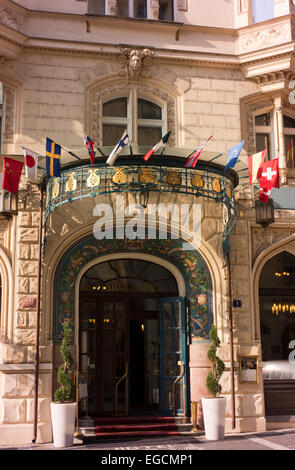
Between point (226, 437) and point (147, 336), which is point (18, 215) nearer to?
point (147, 336)

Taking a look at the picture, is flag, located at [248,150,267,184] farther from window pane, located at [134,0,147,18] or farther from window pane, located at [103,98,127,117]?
window pane, located at [134,0,147,18]

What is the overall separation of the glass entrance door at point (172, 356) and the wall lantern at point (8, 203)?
3971 millimetres

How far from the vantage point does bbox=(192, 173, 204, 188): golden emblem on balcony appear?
39.2 ft

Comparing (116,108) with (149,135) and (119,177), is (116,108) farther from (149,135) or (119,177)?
(119,177)

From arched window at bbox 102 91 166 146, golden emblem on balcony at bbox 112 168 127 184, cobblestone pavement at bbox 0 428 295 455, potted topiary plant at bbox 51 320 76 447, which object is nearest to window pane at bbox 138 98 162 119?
arched window at bbox 102 91 166 146

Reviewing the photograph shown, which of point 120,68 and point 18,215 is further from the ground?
point 120,68

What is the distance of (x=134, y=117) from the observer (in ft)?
45.8

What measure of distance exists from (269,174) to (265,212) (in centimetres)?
111

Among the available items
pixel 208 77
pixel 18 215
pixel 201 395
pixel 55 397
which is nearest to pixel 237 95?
pixel 208 77

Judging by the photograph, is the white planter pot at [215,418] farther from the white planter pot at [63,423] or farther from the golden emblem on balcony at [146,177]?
the golden emblem on balcony at [146,177]

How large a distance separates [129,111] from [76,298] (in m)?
4.58

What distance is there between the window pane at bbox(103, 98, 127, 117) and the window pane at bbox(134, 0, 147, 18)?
7.32 feet

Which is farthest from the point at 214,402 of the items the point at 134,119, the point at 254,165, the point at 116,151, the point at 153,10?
the point at 153,10

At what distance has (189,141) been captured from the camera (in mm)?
13703
